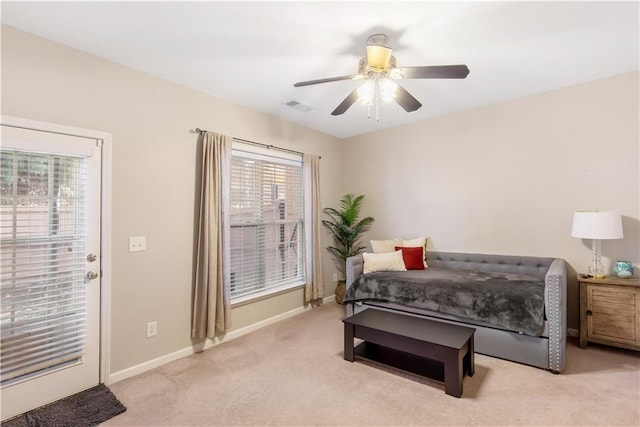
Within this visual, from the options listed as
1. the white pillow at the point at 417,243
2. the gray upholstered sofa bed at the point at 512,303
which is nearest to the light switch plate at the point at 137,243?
the gray upholstered sofa bed at the point at 512,303

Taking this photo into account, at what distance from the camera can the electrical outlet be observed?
2.61 meters

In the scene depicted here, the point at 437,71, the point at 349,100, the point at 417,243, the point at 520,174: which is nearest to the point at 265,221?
the point at 349,100

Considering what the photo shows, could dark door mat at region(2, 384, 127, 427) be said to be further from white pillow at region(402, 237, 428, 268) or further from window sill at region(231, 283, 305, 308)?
white pillow at region(402, 237, 428, 268)

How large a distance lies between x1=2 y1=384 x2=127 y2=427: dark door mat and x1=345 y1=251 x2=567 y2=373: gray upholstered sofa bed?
233 centimetres

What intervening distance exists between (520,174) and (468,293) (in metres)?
1.63

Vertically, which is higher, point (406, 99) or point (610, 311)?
point (406, 99)

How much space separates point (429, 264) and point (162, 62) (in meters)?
3.67

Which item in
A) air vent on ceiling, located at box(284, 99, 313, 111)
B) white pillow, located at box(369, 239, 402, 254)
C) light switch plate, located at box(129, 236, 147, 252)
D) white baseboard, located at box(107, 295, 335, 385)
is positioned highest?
air vent on ceiling, located at box(284, 99, 313, 111)

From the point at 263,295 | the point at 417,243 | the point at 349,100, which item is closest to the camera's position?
the point at 349,100

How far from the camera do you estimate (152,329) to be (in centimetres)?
264

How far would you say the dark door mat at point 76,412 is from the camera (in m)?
1.89

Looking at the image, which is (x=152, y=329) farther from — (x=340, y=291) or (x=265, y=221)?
(x=340, y=291)

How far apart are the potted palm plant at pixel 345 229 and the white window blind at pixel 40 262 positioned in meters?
3.00

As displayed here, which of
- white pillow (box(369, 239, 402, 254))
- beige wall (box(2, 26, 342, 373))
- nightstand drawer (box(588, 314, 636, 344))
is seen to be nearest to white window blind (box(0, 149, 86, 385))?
beige wall (box(2, 26, 342, 373))
